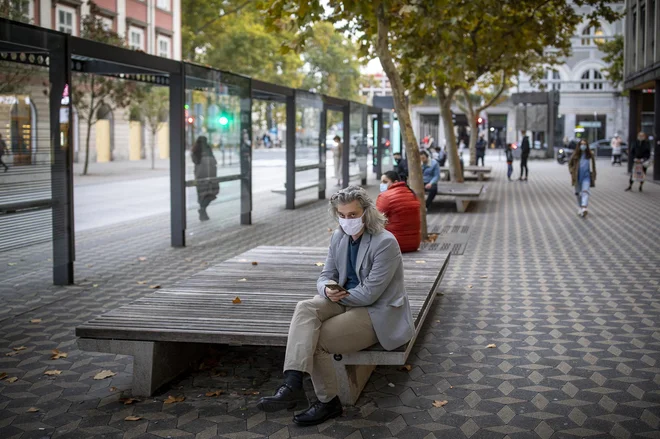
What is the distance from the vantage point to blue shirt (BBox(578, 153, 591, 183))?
18062mm

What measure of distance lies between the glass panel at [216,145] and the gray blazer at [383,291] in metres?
8.43

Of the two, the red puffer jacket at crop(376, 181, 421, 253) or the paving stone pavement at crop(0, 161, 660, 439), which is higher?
the red puffer jacket at crop(376, 181, 421, 253)

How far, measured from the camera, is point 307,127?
22.0 metres

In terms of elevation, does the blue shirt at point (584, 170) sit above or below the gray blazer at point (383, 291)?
above

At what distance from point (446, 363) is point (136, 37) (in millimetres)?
43726

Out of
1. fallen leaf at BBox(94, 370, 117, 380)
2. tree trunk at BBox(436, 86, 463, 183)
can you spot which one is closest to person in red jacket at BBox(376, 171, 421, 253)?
fallen leaf at BBox(94, 370, 117, 380)

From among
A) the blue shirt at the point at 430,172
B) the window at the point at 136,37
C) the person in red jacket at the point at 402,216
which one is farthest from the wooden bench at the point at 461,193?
the window at the point at 136,37

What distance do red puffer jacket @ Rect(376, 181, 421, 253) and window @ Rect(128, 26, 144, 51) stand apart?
3838cm

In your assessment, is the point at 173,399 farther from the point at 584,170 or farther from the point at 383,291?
the point at 584,170

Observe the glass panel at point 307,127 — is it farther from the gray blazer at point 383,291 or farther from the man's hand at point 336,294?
the man's hand at point 336,294

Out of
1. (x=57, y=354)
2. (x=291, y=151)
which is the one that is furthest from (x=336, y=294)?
(x=291, y=151)

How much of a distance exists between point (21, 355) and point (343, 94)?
7084 cm

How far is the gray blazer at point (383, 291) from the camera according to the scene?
5691 millimetres

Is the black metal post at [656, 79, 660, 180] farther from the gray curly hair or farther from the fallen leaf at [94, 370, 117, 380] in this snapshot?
the fallen leaf at [94, 370, 117, 380]
